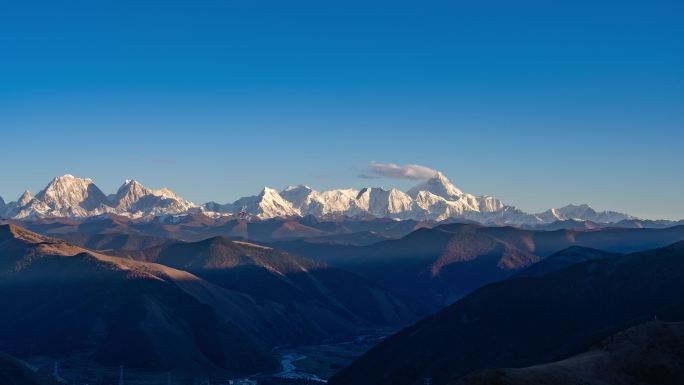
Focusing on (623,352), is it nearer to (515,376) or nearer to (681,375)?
(681,375)

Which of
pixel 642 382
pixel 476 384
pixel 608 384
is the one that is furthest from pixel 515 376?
pixel 642 382

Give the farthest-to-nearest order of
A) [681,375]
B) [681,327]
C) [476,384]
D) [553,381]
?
[681,327] → [681,375] → [553,381] → [476,384]

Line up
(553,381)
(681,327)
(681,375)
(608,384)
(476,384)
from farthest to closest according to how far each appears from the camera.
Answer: (681,327) < (681,375) < (608,384) < (553,381) < (476,384)

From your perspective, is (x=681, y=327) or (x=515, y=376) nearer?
(x=515, y=376)

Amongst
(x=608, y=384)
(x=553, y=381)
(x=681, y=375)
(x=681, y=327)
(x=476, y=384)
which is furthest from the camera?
(x=681, y=327)

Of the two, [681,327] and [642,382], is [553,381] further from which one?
[681,327]

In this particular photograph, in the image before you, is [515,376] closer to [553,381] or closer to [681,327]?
[553,381]

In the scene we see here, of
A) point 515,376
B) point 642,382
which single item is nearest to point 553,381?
point 515,376

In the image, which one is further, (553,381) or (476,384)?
(553,381)
